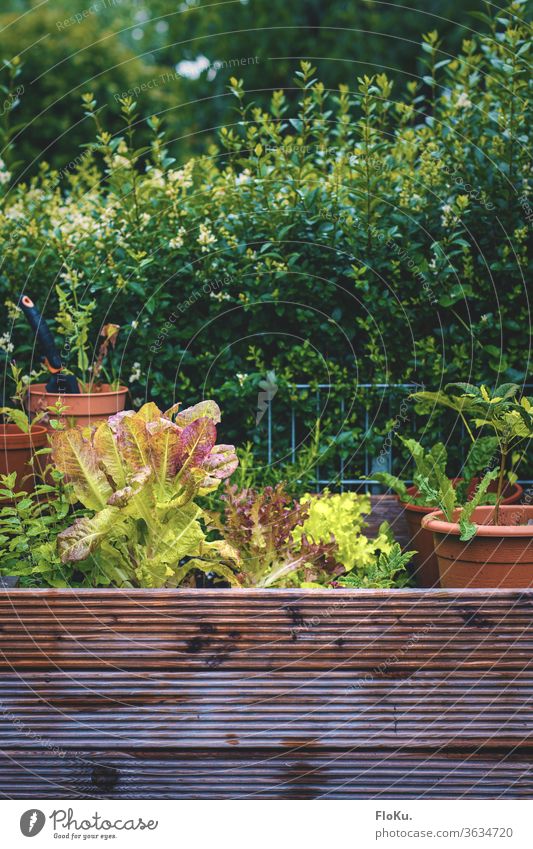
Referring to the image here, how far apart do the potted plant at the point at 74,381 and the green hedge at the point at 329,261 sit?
0.20 meters

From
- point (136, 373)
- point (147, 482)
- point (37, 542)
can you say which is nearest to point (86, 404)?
point (136, 373)

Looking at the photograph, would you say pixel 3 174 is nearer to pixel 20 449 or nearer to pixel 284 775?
pixel 20 449

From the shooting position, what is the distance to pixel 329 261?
420 cm

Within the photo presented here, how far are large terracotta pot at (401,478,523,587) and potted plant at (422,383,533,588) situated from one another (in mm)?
337

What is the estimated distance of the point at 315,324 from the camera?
422 centimetres

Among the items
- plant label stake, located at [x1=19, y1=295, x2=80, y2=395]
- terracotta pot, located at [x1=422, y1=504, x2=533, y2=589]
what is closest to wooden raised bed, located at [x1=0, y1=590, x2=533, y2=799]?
terracotta pot, located at [x1=422, y1=504, x2=533, y2=589]

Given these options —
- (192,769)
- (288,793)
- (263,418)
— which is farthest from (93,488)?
(263,418)

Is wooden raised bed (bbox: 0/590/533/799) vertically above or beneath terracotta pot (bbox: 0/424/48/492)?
beneath

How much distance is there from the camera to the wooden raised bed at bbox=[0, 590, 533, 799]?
262cm

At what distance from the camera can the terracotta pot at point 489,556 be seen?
2.82 metres

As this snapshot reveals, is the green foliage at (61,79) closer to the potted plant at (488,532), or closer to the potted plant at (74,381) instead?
the potted plant at (74,381)

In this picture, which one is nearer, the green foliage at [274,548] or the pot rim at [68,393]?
the green foliage at [274,548]

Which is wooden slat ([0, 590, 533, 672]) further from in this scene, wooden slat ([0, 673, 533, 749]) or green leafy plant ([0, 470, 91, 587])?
green leafy plant ([0, 470, 91, 587])

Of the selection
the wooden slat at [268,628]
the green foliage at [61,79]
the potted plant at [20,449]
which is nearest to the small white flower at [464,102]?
the potted plant at [20,449]
